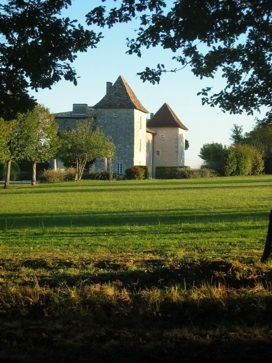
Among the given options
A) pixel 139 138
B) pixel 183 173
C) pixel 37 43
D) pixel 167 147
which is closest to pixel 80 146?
pixel 183 173

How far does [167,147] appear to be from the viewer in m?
83.7

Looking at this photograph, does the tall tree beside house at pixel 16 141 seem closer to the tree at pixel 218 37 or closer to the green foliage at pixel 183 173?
the green foliage at pixel 183 173

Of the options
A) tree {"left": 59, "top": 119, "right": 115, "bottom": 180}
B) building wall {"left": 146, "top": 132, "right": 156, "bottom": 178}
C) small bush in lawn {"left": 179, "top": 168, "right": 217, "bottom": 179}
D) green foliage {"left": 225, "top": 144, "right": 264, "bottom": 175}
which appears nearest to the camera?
tree {"left": 59, "top": 119, "right": 115, "bottom": 180}

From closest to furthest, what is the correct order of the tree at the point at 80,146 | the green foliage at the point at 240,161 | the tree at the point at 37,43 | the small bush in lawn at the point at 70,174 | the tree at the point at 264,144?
the tree at the point at 37,43, the tree at the point at 80,146, the small bush in lawn at the point at 70,174, the green foliage at the point at 240,161, the tree at the point at 264,144

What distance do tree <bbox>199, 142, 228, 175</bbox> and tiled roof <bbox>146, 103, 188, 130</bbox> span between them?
10.2 m

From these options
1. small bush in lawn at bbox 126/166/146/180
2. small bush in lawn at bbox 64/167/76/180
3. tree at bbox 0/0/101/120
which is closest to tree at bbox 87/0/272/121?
tree at bbox 0/0/101/120

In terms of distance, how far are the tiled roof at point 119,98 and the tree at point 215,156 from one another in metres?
11.4

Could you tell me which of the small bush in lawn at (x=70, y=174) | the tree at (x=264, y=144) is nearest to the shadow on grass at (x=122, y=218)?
the small bush in lawn at (x=70, y=174)

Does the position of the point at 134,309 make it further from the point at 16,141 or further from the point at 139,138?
the point at 139,138

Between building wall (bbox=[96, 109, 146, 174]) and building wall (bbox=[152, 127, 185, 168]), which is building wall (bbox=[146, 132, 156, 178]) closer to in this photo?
building wall (bbox=[152, 127, 185, 168])

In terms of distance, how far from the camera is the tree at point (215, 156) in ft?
228

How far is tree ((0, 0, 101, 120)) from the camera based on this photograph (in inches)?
252

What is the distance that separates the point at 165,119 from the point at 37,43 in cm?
7953

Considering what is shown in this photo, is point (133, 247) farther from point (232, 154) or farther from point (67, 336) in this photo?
point (232, 154)
